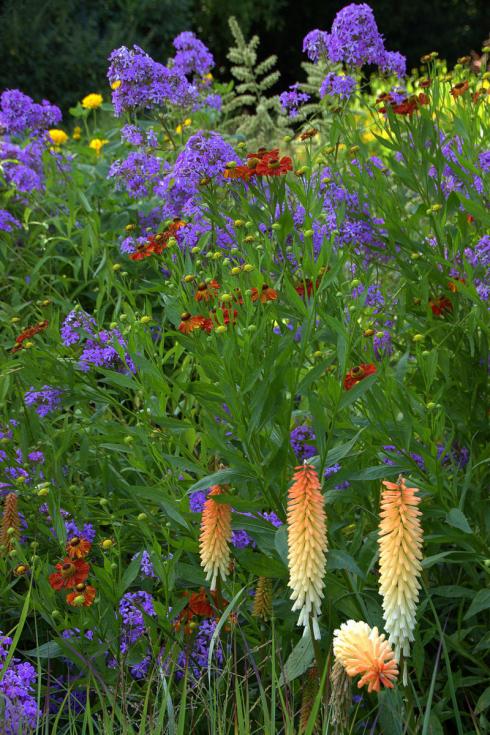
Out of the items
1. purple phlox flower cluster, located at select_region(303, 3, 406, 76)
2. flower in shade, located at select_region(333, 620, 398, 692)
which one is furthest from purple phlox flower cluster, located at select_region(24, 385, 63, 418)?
flower in shade, located at select_region(333, 620, 398, 692)

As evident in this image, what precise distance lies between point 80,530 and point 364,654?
196 centimetres

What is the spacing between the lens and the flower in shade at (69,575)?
287 cm

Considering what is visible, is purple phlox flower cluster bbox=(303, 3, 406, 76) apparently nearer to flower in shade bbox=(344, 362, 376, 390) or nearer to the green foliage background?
flower in shade bbox=(344, 362, 376, 390)

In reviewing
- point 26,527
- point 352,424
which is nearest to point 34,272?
point 26,527

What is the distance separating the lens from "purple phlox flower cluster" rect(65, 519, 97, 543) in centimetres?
339

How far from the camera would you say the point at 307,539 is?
193 cm

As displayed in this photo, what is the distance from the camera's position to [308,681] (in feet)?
8.04

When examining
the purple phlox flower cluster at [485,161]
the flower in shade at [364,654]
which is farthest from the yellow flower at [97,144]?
the flower in shade at [364,654]

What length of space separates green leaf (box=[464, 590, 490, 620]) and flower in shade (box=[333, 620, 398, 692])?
112 centimetres

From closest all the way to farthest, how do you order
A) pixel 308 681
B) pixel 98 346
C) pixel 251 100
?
1. pixel 308 681
2. pixel 98 346
3. pixel 251 100

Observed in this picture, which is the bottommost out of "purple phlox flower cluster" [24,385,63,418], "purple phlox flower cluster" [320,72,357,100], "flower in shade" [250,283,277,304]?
"flower in shade" [250,283,277,304]

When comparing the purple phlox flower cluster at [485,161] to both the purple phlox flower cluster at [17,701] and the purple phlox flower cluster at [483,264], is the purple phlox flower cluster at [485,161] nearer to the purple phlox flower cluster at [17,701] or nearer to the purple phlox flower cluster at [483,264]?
the purple phlox flower cluster at [483,264]

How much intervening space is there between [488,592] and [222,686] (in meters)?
0.79

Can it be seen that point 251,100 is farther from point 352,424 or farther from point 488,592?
point 488,592
